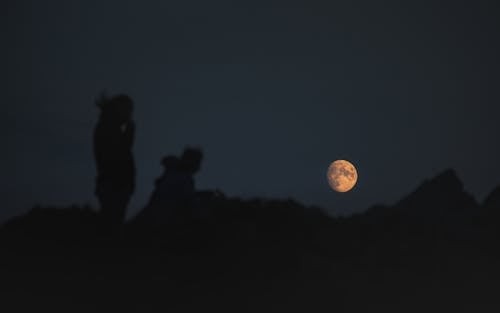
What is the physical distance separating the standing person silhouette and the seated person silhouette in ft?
1.94

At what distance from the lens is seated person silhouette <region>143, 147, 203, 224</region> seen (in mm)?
10367

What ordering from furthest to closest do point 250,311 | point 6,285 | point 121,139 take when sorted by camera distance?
point 121,139 < point 6,285 < point 250,311

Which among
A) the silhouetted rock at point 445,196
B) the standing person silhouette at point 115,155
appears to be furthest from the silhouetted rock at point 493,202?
the standing person silhouette at point 115,155

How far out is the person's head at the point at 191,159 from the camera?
1038cm

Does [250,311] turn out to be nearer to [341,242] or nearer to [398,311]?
[398,311]

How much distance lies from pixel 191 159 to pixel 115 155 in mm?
1359

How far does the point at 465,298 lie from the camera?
9273mm

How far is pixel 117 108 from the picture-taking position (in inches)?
396

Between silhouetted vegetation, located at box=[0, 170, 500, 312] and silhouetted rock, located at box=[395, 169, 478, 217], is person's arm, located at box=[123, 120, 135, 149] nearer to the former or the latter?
silhouetted vegetation, located at box=[0, 170, 500, 312]

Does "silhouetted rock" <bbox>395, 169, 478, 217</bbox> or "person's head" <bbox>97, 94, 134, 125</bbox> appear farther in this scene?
"silhouetted rock" <bbox>395, 169, 478, 217</bbox>

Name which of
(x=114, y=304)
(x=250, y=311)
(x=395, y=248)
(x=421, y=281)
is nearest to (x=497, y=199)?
(x=395, y=248)

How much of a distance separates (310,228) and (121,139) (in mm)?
4011

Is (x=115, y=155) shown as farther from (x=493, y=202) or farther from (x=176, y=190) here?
(x=493, y=202)

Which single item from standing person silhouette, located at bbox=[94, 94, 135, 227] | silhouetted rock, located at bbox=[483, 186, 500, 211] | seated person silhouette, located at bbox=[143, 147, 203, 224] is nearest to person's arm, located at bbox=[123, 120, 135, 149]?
standing person silhouette, located at bbox=[94, 94, 135, 227]
